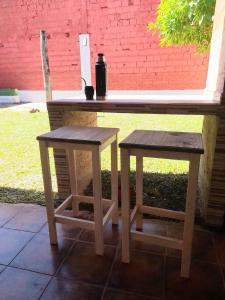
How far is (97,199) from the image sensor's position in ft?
4.41

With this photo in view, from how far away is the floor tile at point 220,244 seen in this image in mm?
1433

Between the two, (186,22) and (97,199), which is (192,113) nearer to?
(97,199)

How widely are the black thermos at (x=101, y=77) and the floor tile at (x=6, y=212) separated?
114 cm

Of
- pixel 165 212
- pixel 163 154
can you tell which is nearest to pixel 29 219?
pixel 165 212

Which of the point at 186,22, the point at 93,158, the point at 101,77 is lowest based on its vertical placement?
the point at 93,158

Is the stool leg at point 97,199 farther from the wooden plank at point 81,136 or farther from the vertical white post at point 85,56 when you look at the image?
the vertical white post at point 85,56

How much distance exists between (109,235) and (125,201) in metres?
0.46

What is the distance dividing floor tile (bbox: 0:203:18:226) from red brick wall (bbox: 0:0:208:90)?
618 centimetres

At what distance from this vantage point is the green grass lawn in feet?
7.74

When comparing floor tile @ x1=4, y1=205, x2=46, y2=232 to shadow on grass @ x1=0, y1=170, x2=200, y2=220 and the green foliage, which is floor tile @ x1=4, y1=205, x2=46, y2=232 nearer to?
shadow on grass @ x1=0, y1=170, x2=200, y2=220

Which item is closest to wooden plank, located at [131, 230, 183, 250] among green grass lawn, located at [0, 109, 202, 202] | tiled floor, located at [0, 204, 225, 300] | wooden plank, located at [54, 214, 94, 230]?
tiled floor, located at [0, 204, 225, 300]

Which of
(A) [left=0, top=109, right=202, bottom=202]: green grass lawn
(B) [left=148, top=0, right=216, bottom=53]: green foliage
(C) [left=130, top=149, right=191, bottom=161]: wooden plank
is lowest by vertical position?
(A) [left=0, top=109, right=202, bottom=202]: green grass lawn

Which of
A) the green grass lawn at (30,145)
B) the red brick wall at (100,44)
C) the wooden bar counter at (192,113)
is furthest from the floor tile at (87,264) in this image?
the red brick wall at (100,44)

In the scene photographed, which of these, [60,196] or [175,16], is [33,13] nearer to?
[175,16]
